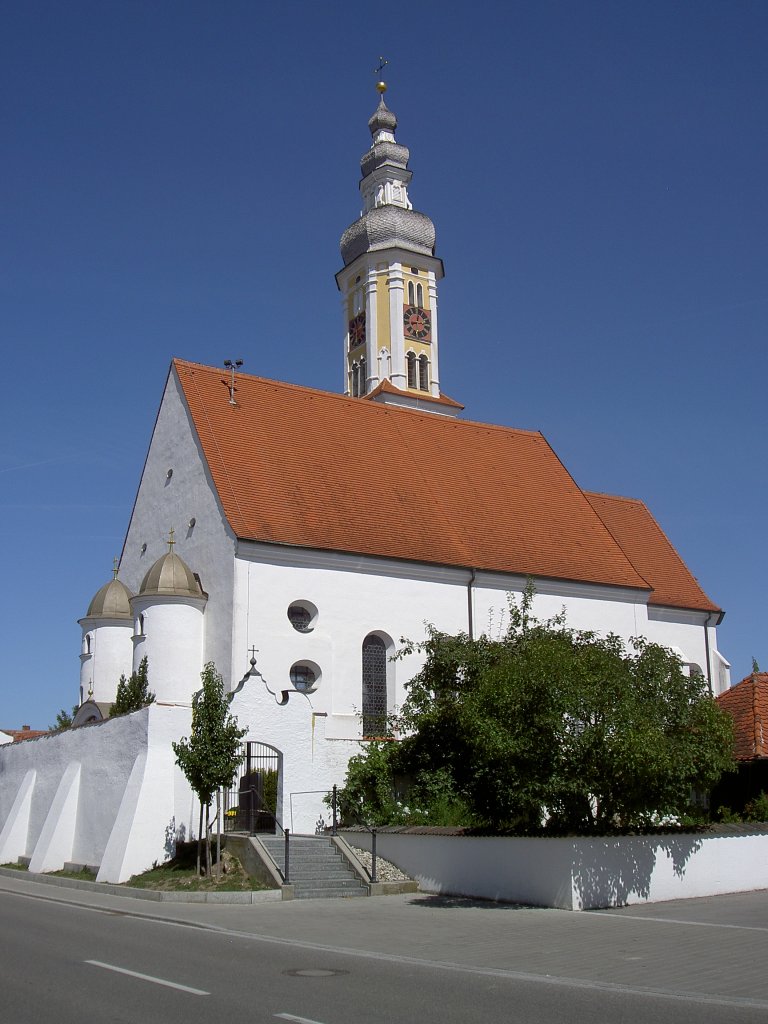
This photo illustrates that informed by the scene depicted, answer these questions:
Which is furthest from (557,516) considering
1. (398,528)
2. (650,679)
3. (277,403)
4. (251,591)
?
(650,679)

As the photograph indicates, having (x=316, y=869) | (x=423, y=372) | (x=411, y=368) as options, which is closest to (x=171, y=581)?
(x=316, y=869)

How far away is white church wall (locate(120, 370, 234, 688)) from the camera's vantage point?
26.9 m

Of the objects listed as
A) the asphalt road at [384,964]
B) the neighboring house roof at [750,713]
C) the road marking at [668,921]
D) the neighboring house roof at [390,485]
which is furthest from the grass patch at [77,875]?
the neighboring house roof at [750,713]

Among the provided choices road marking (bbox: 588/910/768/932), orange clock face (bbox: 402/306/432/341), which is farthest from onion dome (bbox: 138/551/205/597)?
orange clock face (bbox: 402/306/432/341)

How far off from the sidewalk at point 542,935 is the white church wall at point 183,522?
8.65 metres

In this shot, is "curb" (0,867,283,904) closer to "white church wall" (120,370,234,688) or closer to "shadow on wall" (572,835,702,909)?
"shadow on wall" (572,835,702,909)

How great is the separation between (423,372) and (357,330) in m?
4.20

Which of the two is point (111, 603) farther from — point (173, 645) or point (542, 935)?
point (542, 935)

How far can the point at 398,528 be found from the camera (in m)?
30.4

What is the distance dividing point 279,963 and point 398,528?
63.5 feet

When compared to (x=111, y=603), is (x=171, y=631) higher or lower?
lower

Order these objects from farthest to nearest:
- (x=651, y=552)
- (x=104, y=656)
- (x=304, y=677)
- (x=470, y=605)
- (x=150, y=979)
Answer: (x=651, y=552) → (x=104, y=656) → (x=470, y=605) → (x=304, y=677) → (x=150, y=979)

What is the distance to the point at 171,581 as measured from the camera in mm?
27250

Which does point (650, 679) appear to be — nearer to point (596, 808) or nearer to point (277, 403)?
point (596, 808)
